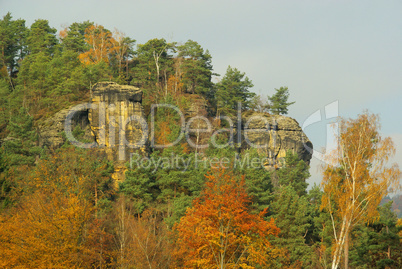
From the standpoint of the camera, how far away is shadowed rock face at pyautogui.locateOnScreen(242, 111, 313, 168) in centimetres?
6688

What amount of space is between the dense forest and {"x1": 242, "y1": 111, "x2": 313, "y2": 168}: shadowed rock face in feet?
10.9

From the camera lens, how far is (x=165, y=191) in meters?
45.7

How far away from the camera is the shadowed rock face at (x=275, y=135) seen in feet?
219

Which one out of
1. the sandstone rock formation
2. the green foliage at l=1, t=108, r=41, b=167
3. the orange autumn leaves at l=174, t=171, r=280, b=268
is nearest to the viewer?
the orange autumn leaves at l=174, t=171, r=280, b=268

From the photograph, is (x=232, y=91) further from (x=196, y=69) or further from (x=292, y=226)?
(x=292, y=226)

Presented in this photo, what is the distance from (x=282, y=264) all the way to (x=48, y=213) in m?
17.7

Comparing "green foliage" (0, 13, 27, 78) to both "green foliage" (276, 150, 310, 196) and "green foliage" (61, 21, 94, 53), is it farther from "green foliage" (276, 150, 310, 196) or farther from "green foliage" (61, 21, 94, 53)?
"green foliage" (276, 150, 310, 196)

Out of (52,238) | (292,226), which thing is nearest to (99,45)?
(292,226)

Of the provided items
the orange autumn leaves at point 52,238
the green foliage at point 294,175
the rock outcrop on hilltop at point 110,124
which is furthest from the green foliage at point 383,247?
the rock outcrop on hilltop at point 110,124

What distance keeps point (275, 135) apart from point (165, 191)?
2584 centimetres

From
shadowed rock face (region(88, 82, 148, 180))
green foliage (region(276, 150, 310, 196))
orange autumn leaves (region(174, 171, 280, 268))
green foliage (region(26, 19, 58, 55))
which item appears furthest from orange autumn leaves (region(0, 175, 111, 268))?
green foliage (region(26, 19, 58, 55))

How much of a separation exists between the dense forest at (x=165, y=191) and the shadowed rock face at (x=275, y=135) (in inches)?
130

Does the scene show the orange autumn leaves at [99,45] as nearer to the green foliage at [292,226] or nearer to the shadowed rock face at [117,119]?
the shadowed rock face at [117,119]

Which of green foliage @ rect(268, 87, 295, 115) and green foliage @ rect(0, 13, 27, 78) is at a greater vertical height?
green foliage @ rect(0, 13, 27, 78)
